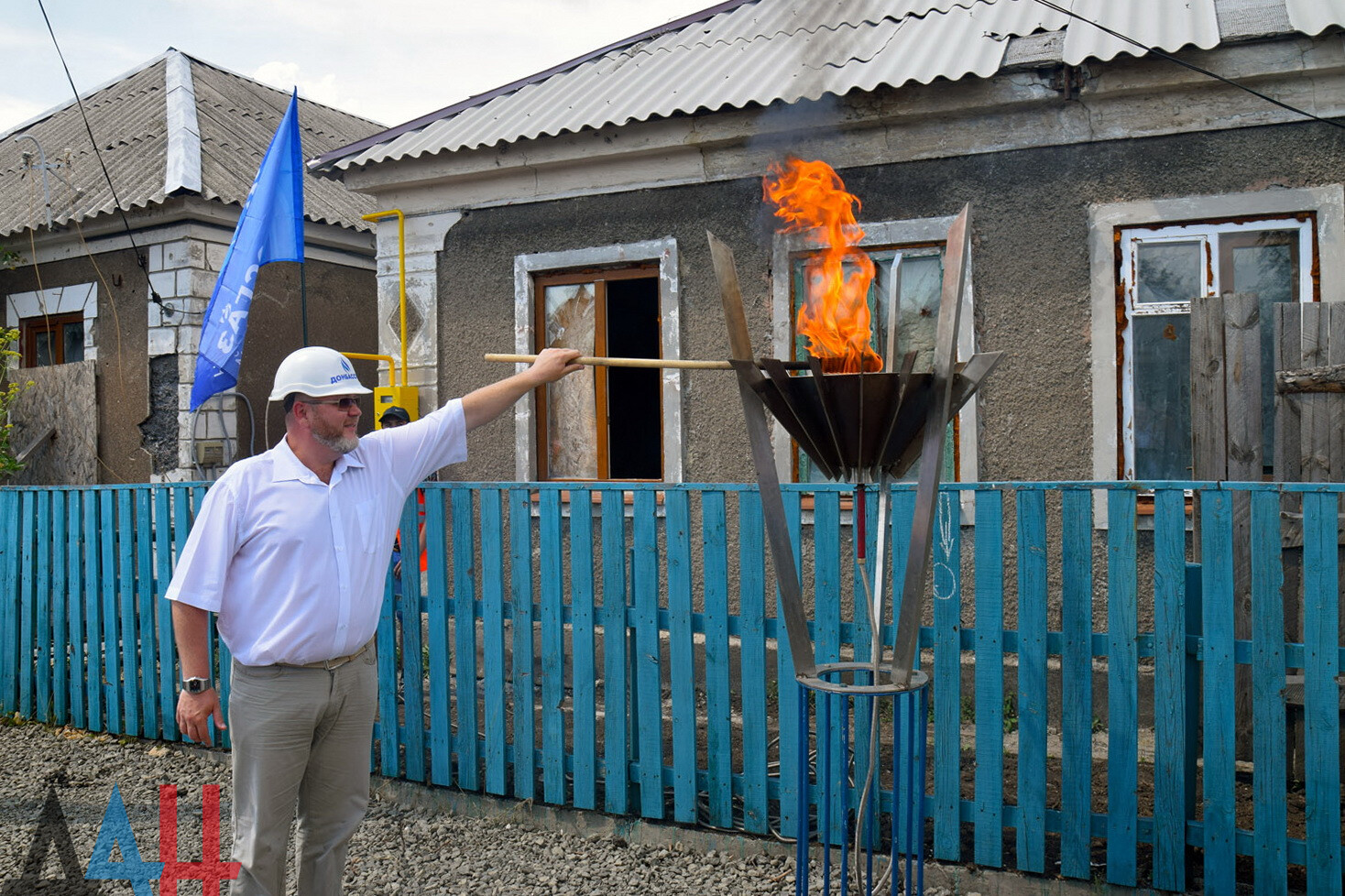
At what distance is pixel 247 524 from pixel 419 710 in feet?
6.10

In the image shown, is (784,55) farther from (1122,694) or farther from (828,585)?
(1122,694)

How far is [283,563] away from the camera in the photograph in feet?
10.2

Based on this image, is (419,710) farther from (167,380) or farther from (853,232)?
(167,380)

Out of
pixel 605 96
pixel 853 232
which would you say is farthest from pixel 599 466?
pixel 853 232

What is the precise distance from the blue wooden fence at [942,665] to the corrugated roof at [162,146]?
4.68 metres

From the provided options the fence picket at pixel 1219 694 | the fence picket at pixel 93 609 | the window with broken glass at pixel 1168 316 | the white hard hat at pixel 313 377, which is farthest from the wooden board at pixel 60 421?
the fence picket at pixel 1219 694

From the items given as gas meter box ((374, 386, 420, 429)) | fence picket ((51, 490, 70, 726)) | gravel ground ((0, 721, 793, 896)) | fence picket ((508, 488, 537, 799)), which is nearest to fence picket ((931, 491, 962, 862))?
gravel ground ((0, 721, 793, 896))

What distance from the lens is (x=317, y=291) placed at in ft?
32.9

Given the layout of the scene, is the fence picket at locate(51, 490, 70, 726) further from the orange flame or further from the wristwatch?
the orange flame

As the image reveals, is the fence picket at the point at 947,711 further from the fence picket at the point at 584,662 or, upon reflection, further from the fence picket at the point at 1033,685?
the fence picket at the point at 584,662

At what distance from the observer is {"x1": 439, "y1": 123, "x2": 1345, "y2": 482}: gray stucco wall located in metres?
5.37

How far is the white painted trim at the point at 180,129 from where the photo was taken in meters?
8.72

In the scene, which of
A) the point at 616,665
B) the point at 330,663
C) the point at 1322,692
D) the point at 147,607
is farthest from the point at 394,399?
the point at 1322,692
